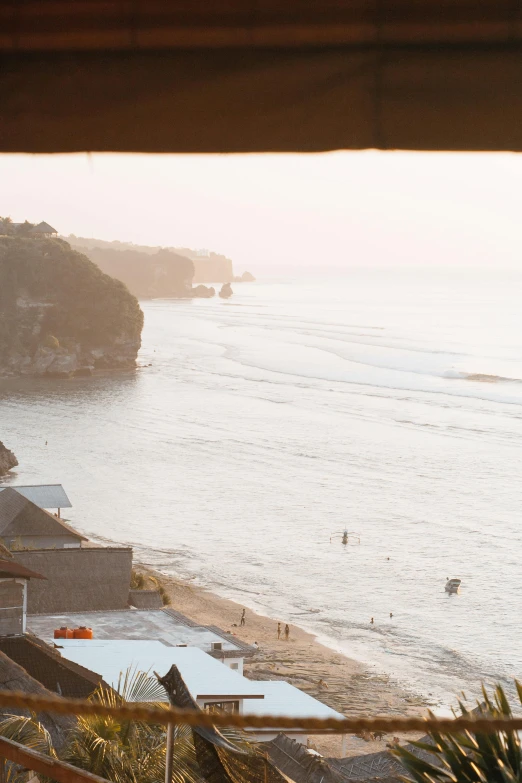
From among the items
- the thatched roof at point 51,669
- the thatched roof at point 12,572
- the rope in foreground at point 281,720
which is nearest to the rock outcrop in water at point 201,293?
the thatched roof at point 12,572

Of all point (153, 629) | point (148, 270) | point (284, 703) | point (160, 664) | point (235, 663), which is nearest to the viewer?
point (160, 664)

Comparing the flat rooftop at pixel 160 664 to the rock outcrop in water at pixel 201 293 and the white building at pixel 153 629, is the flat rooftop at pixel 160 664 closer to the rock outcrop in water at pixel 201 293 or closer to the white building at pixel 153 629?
the white building at pixel 153 629

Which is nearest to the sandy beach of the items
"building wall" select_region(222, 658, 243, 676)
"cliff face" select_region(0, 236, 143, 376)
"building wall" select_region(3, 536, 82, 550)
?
"building wall" select_region(222, 658, 243, 676)

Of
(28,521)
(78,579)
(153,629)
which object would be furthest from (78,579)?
(28,521)

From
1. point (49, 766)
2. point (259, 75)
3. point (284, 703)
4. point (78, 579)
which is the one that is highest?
point (259, 75)

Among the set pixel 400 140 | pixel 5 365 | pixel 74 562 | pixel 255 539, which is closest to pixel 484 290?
pixel 5 365

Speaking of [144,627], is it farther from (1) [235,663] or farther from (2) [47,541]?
(2) [47,541]
